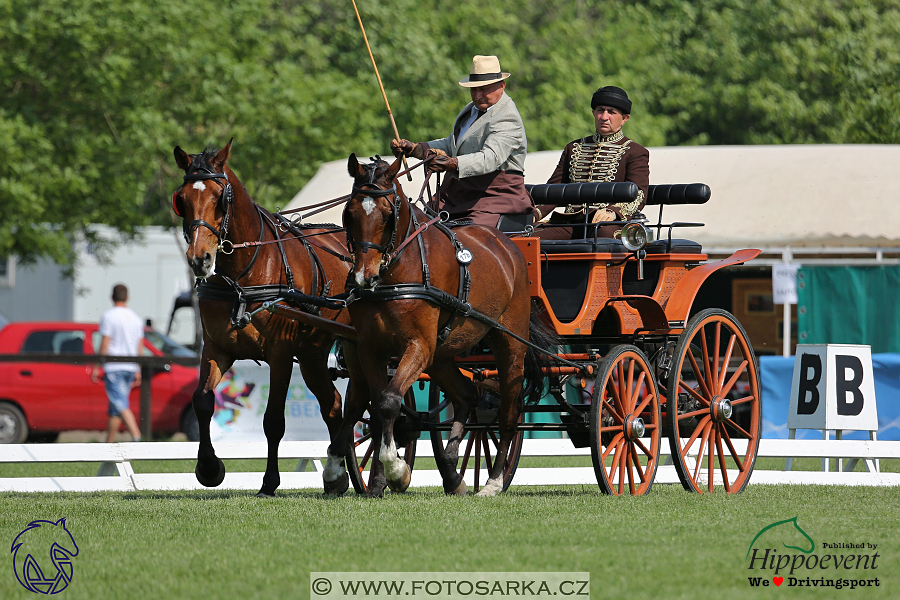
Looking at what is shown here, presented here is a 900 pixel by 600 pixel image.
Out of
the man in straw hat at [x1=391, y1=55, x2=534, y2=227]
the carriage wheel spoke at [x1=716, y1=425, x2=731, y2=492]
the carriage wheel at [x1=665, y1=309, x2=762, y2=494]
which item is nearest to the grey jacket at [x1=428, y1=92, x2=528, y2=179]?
the man in straw hat at [x1=391, y1=55, x2=534, y2=227]

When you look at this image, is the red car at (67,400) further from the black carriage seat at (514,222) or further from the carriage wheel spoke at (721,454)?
the carriage wheel spoke at (721,454)

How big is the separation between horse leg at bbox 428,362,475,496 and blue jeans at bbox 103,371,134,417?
272 inches

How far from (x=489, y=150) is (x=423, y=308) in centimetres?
146

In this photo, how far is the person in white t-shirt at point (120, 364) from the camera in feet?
48.0

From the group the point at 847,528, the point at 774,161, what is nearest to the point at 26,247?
the point at 774,161

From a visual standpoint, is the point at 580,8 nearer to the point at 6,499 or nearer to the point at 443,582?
the point at 6,499

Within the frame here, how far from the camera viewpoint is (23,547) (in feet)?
19.9

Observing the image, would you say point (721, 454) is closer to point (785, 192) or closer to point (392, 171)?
point (392, 171)

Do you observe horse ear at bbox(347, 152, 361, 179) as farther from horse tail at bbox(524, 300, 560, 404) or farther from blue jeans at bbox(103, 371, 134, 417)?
blue jeans at bbox(103, 371, 134, 417)

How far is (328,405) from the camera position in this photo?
909 centimetres

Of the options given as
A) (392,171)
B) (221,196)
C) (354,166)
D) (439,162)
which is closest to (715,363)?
(439,162)

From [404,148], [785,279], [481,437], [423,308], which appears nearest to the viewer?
[423,308]

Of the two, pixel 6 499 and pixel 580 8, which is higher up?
pixel 580 8

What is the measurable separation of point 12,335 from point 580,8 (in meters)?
25.5
